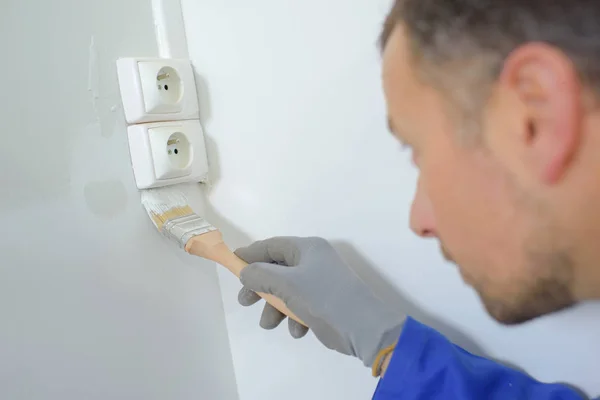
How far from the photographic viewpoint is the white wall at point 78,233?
0.51 meters

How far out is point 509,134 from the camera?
12.5 inches

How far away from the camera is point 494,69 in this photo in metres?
0.31

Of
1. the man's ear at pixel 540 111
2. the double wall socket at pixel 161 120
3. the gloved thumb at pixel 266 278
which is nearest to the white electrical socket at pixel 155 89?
the double wall socket at pixel 161 120

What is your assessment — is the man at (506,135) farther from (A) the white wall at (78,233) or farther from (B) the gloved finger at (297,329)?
(A) the white wall at (78,233)

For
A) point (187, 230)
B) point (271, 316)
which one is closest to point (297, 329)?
point (271, 316)

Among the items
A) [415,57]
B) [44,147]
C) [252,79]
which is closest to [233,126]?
[252,79]

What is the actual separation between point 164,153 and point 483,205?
15.3 inches

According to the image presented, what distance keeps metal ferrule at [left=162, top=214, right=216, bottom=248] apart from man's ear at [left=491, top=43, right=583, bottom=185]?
0.38 m

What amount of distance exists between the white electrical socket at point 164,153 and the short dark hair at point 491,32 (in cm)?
35

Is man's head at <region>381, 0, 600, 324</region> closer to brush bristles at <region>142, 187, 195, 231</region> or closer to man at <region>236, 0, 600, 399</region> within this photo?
man at <region>236, 0, 600, 399</region>

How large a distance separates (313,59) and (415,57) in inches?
9.1

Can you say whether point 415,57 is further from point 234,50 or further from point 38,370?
point 38,370

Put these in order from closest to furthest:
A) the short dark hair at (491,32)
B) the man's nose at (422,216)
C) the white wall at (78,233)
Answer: the short dark hair at (491,32), the man's nose at (422,216), the white wall at (78,233)

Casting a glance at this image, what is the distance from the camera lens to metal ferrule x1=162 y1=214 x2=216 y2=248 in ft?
1.97
